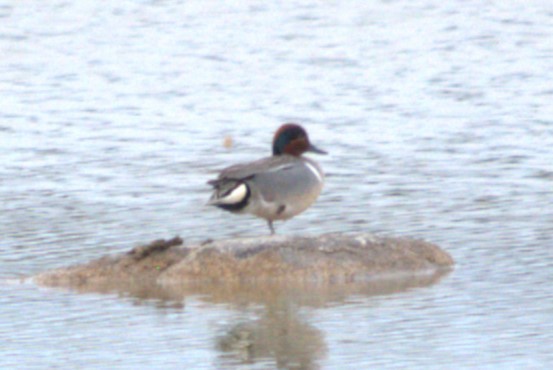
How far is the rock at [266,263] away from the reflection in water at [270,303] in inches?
4.2

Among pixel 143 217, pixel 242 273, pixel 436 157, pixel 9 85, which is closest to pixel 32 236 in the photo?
pixel 143 217

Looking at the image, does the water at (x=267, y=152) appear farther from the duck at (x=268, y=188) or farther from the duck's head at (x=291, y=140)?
the duck's head at (x=291, y=140)

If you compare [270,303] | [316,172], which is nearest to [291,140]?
[316,172]

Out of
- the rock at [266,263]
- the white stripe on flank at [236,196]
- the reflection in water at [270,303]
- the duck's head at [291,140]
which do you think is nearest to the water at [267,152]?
the reflection in water at [270,303]

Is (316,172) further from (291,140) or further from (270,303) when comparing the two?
(270,303)

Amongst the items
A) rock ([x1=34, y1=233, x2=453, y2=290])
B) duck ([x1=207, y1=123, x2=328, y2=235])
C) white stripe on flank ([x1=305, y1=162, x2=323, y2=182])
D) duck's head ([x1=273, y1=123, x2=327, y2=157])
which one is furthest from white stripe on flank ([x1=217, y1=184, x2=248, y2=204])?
duck's head ([x1=273, y1=123, x2=327, y2=157])

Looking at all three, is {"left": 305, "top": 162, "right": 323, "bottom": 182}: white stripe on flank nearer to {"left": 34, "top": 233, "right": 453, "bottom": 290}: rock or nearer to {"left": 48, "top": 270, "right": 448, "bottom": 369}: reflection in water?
{"left": 34, "top": 233, "right": 453, "bottom": 290}: rock

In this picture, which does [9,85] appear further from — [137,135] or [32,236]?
[32,236]

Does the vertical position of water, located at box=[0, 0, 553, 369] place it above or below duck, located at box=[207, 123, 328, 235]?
below

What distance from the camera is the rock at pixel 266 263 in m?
9.88

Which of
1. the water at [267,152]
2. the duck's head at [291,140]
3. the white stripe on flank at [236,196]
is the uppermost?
the duck's head at [291,140]

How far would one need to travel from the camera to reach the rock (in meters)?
9.88

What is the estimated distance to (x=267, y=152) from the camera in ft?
47.8

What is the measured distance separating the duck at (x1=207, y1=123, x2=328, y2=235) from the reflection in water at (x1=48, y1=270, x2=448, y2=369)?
0.58 metres
